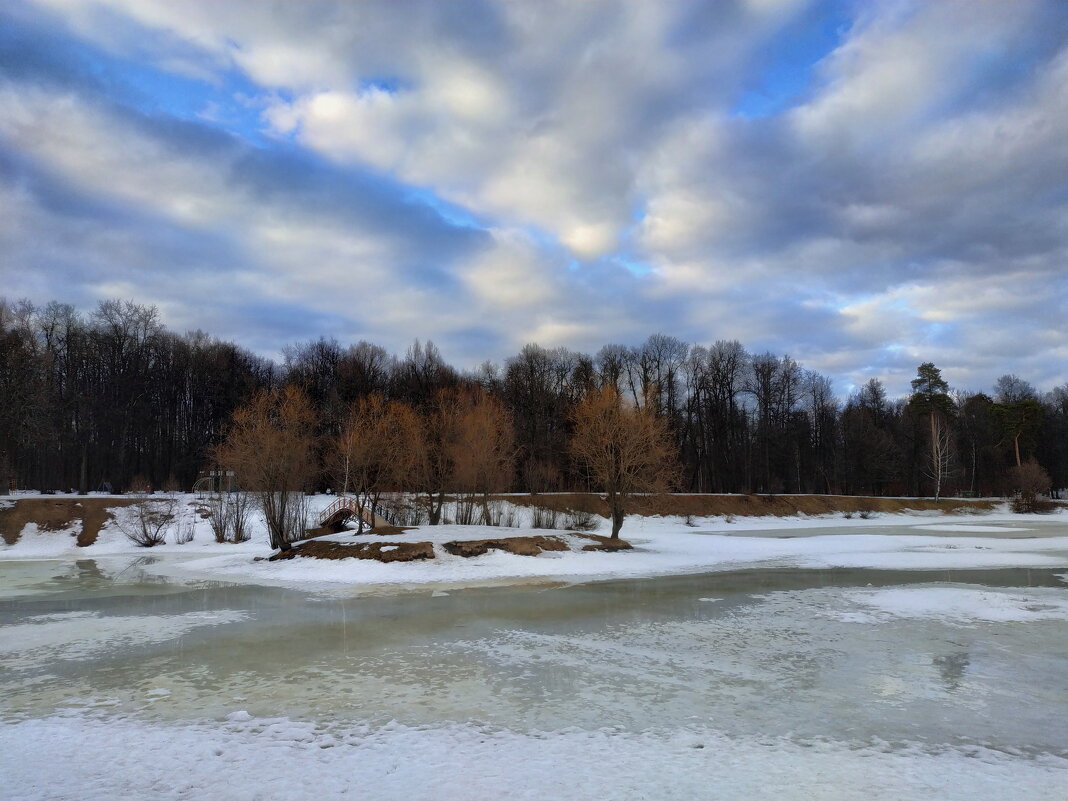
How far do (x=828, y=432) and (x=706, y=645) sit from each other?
7753cm

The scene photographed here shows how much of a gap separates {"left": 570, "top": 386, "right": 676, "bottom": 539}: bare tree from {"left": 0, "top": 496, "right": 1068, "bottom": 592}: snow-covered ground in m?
2.82

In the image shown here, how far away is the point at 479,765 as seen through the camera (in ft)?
19.8

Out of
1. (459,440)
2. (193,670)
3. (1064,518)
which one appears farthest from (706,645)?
(1064,518)

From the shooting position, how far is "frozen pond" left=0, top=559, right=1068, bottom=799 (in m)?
5.88

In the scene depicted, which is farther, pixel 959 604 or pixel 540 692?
pixel 959 604

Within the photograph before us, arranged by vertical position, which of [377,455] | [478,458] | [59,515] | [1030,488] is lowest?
[59,515]

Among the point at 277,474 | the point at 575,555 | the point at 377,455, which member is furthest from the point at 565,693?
the point at 377,455

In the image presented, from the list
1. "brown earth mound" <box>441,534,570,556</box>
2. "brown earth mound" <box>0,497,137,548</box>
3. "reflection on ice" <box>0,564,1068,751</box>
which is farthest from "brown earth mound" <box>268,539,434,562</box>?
"brown earth mound" <box>0,497,137,548</box>

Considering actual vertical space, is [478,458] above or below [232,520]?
above

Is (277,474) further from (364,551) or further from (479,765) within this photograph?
(479,765)

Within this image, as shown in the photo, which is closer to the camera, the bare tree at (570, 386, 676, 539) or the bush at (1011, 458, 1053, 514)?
the bare tree at (570, 386, 676, 539)

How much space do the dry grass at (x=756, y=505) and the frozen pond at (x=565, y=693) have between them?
3069 cm

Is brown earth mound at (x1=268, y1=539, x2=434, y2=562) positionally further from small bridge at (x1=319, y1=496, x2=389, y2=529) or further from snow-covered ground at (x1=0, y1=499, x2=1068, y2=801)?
small bridge at (x1=319, y1=496, x2=389, y2=529)

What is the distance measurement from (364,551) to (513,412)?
36110mm
